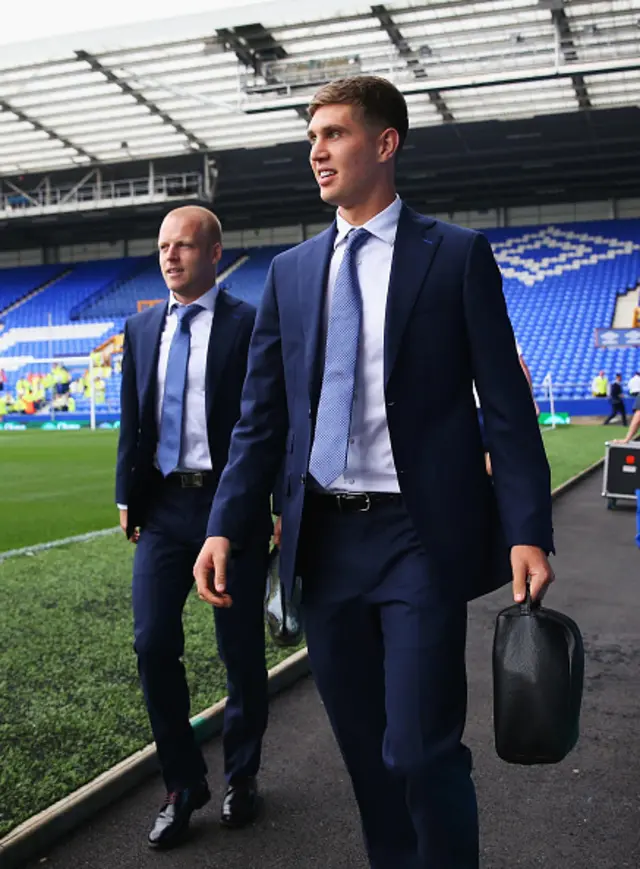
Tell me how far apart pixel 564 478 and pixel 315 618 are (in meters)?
12.0

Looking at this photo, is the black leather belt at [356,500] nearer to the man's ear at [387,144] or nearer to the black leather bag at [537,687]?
the black leather bag at [537,687]

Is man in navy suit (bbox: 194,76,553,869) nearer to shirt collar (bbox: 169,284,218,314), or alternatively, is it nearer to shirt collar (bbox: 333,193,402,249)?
shirt collar (bbox: 333,193,402,249)

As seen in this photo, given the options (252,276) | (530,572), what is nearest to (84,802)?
(530,572)

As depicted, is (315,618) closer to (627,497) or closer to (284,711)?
(284,711)

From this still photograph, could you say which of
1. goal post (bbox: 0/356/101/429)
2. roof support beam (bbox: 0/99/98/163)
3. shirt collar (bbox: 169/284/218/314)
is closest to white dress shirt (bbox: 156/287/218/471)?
shirt collar (bbox: 169/284/218/314)

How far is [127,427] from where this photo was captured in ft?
10.5

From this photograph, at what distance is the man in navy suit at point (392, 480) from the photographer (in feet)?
6.61

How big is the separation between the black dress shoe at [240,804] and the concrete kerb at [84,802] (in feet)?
1.32

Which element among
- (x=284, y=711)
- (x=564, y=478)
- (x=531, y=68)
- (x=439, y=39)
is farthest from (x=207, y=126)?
(x=284, y=711)

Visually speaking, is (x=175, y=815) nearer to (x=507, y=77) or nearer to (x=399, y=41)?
(x=507, y=77)

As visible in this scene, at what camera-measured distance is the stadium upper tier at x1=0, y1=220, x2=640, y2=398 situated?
33094 millimetres

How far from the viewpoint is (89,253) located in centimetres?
4831

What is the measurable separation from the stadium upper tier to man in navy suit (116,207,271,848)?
95.3 ft

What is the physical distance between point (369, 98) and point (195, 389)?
129cm
